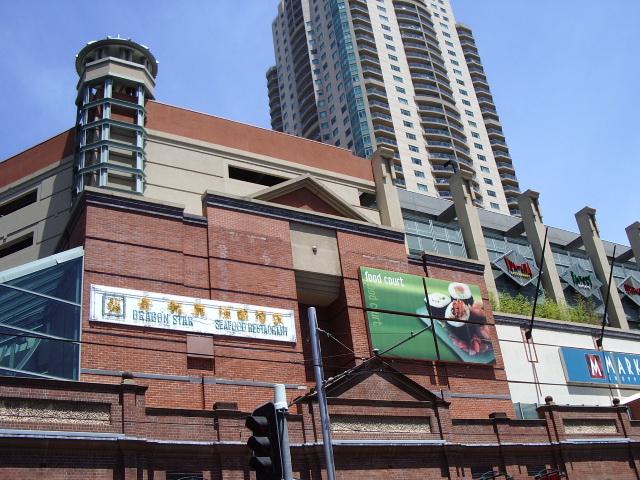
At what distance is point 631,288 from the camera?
5394 cm

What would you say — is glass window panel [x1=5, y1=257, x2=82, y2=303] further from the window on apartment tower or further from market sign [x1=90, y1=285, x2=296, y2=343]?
the window on apartment tower

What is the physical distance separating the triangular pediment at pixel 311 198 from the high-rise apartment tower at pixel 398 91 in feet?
189

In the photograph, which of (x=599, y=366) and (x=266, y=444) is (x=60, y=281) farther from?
(x=599, y=366)

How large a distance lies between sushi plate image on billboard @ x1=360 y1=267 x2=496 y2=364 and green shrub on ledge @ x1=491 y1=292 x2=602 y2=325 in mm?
8233

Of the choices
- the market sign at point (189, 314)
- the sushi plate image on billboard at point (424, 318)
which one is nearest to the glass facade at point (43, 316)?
the market sign at point (189, 314)

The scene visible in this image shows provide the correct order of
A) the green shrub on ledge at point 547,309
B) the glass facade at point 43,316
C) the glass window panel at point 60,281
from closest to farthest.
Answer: the glass facade at point 43,316
the glass window panel at point 60,281
the green shrub on ledge at point 547,309

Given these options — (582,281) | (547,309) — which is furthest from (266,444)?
(582,281)

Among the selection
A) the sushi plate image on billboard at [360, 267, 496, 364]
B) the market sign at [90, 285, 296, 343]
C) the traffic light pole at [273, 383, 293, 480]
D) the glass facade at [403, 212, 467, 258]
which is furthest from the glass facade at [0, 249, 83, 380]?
the glass facade at [403, 212, 467, 258]

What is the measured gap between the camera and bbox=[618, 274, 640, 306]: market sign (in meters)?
53.3

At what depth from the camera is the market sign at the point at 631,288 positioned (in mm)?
53281

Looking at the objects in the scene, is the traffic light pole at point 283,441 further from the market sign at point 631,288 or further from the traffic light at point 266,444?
the market sign at point 631,288

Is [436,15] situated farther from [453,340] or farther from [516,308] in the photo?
[453,340]

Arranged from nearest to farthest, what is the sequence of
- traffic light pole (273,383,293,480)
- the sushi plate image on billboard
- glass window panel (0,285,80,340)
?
traffic light pole (273,383,293,480), glass window panel (0,285,80,340), the sushi plate image on billboard

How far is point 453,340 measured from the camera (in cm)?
3058
